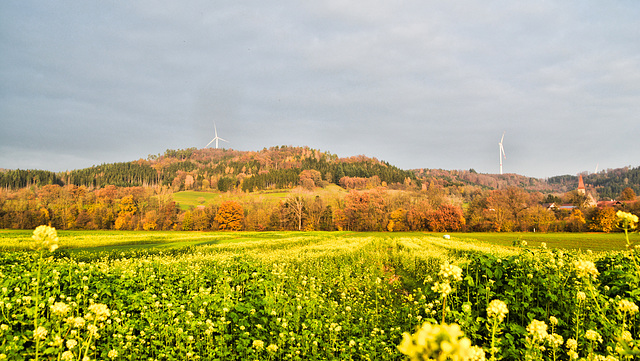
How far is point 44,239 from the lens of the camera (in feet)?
12.3

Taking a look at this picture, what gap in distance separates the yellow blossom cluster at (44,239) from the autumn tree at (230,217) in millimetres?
100156

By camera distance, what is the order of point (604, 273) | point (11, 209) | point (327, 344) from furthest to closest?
1. point (11, 209)
2. point (604, 273)
3. point (327, 344)

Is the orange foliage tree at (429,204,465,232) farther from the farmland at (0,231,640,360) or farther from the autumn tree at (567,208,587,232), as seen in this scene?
the farmland at (0,231,640,360)

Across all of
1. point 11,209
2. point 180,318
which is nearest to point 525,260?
point 180,318

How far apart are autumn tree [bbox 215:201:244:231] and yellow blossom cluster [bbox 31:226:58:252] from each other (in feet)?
329

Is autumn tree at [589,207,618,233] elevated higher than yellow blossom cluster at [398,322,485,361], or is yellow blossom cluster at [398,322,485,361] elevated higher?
yellow blossom cluster at [398,322,485,361]

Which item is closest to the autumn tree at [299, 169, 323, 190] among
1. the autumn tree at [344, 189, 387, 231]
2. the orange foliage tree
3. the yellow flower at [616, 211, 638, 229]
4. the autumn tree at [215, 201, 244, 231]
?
the autumn tree at [344, 189, 387, 231]

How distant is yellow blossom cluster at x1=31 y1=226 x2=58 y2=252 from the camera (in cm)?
362

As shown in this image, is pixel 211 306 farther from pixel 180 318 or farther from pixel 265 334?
→ pixel 265 334

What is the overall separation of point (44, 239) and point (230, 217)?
101 m

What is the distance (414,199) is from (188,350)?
10822 cm

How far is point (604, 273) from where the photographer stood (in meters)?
8.37

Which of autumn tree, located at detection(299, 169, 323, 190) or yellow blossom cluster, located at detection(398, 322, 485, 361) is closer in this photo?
yellow blossom cluster, located at detection(398, 322, 485, 361)

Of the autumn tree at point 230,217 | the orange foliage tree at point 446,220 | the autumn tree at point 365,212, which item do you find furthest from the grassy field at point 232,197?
the orange foliage tree at point 446,220
